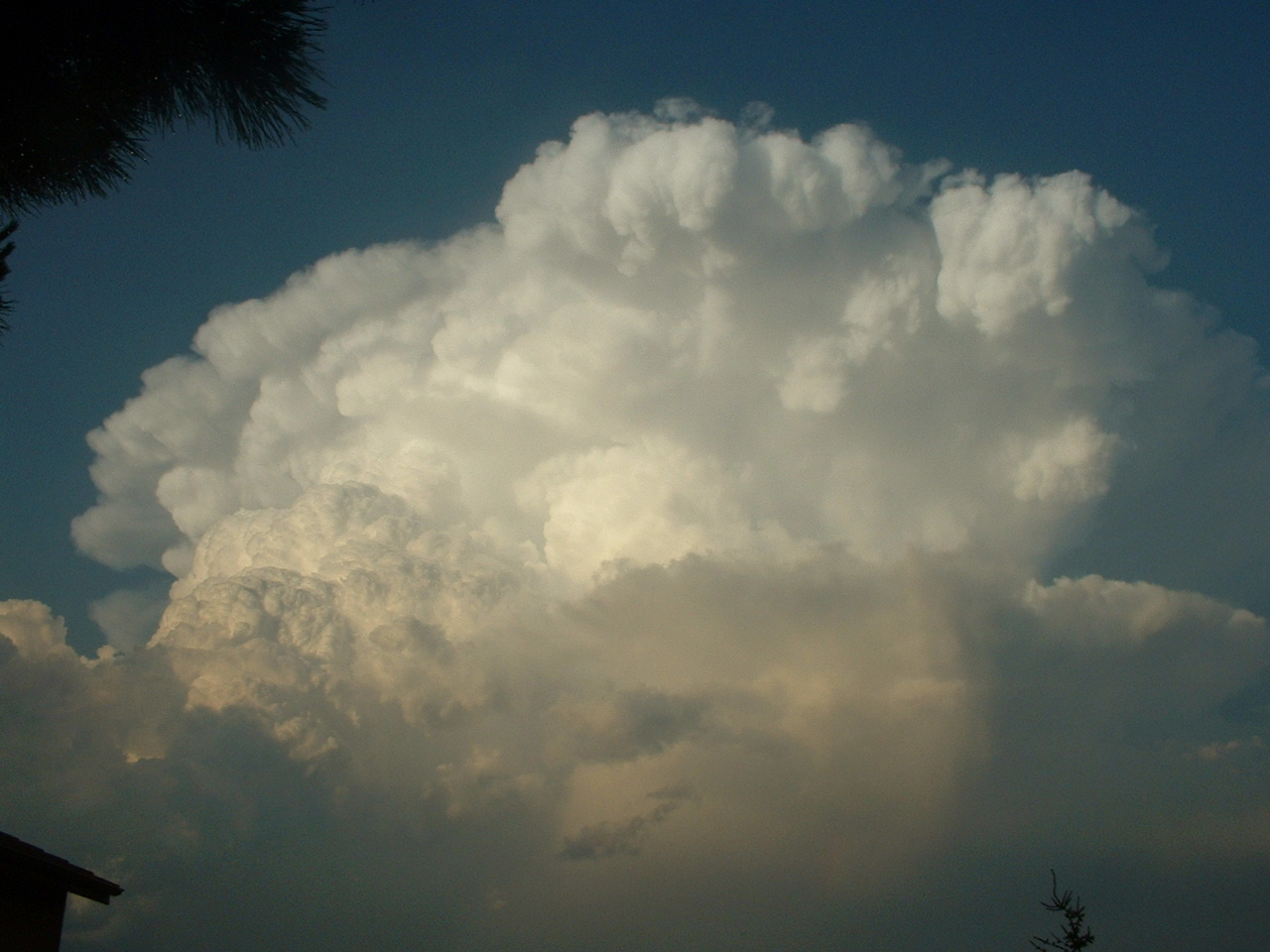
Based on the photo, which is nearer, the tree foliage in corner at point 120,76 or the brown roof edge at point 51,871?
the tree foliage in corner at point 120,76

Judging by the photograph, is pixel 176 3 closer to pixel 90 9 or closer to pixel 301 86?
pixel 90 9

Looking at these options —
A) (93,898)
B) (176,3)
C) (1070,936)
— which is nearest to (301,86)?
(176,3)

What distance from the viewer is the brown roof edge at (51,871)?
9414mm

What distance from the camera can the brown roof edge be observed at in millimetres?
9414

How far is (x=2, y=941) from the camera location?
30.5 feet

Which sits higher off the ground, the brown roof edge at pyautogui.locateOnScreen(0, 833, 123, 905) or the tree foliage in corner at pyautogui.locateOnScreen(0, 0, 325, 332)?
the tree foliage in corner at pyautogui.locateOnScreen(0, 0, 325, 332)

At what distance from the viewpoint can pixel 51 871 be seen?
32.0 ft

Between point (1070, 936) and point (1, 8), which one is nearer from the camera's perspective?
point (1, 8)

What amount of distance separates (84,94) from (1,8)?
0.73 meters

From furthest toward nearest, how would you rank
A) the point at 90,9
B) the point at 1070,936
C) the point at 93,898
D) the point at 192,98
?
the point at 1070,936
the point at 93,898
the point at 192,98
the point at 90,9

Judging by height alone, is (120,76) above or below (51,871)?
above

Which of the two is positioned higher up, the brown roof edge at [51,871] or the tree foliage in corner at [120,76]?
the tree foliage in corner at [120,76]

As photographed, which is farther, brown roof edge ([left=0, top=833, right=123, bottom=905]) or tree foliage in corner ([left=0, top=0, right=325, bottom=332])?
brown roof edge ([left=0, top=833, right=123, bottom=905])

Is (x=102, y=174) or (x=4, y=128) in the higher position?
(x=102, y=174)
